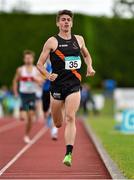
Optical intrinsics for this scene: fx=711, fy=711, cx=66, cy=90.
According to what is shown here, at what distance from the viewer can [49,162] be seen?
1194 centimetres

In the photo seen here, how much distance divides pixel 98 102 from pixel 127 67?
11230 millimetres

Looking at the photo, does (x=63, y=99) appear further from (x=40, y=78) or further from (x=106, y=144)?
(x=40, y=78)

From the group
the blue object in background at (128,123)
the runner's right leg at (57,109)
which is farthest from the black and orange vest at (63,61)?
the blue object in background at (128,123)

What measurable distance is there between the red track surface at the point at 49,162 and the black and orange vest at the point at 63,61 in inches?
52.2

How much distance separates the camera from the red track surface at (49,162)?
9.99 meters

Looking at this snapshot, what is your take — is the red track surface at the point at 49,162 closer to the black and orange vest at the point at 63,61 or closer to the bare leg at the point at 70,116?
the bare leg at the point at 70,116

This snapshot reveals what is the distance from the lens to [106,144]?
617 inches

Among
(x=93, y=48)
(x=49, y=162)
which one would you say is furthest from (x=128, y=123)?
(x=93, y=48)

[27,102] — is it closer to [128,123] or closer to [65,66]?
[128,123]

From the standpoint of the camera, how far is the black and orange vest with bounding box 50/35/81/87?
418 inches

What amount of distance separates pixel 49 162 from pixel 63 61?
213 cm

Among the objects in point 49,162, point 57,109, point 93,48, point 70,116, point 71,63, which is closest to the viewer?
point 70,116

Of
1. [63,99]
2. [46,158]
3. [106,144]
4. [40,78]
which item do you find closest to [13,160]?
[46,158]

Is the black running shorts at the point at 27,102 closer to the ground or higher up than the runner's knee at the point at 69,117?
closer to the ground
